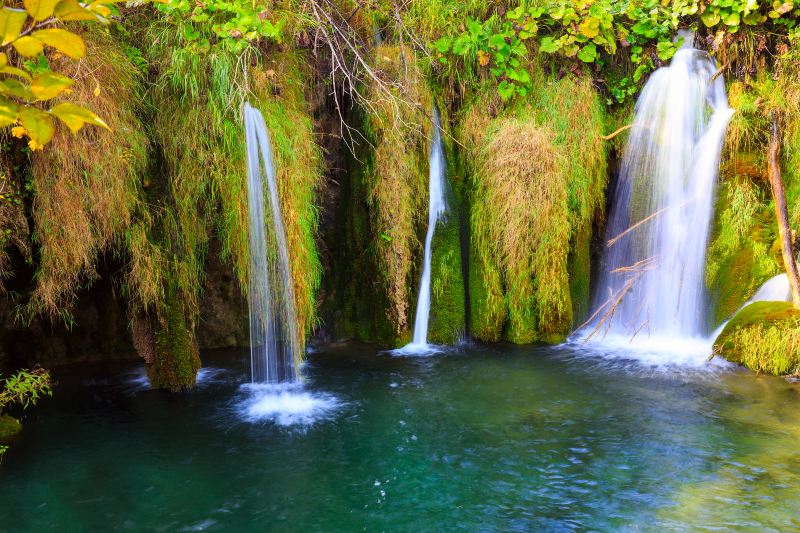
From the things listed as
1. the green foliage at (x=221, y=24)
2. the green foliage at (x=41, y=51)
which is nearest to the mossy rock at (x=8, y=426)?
the green foliage at (x=221, y=24)

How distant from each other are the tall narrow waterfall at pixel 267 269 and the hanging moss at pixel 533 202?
234 cm

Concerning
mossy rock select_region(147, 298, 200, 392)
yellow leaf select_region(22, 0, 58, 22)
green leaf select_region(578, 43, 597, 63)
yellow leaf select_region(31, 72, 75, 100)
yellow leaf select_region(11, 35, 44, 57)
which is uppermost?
green leaf select_region(578, 43, 597, 63)

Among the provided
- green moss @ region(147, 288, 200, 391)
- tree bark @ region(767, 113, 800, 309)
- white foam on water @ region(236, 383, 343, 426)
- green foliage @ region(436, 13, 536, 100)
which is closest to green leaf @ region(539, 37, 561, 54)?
green foliage @ region(436, 13, 536, 100)

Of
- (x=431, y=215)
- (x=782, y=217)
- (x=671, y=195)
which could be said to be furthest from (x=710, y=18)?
(x=431, y=215)

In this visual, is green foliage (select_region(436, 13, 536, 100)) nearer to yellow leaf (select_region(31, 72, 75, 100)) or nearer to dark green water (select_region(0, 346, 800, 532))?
dark green water (select_region(0, 346, 800, 532))

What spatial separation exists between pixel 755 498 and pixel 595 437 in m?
1.08

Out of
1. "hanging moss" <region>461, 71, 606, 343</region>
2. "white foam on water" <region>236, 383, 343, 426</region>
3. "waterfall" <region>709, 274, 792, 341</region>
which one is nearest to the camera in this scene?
"white foam on water" <region>236, 383, 343, 426</region>

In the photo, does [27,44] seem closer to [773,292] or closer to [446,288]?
[446,288]

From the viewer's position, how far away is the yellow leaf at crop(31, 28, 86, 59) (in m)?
0.90

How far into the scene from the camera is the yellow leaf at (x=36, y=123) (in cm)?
94

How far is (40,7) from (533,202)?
6275 millimetres

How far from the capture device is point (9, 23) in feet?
2.86

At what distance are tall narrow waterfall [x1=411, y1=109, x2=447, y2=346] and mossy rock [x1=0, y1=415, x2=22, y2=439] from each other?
3.75 metres

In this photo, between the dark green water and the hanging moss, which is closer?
the dark green water
